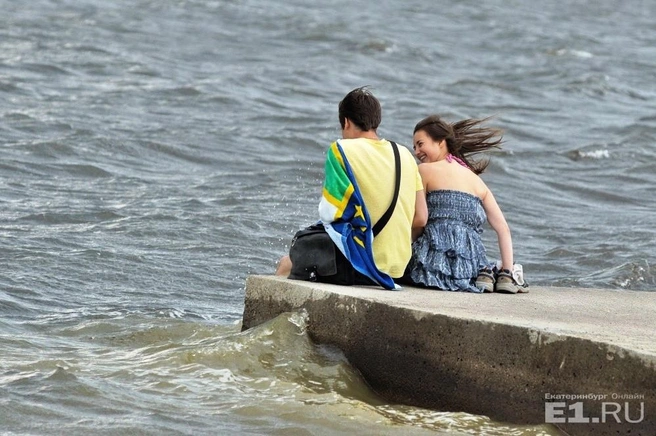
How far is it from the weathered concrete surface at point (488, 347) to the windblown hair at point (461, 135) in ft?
3.27

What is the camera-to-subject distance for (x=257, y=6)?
94.2ft

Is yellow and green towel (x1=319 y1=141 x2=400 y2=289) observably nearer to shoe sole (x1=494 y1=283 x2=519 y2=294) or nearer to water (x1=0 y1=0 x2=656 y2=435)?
water (x1=0 y1=0 x2=656 y2=435)

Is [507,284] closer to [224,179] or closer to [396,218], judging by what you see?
[396,218]

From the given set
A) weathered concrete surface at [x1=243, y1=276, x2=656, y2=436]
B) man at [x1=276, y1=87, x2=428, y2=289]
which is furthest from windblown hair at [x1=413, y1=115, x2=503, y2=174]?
weathered concrete surface at [x1=243, y1=276, x2=656, y2=436]

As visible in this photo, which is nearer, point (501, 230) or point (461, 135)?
point (501, 230)

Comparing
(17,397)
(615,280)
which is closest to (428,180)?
(17,397)

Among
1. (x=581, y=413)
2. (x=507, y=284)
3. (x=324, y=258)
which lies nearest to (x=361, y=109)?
(x=324, y=258)

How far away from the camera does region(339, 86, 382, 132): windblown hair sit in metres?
6.50

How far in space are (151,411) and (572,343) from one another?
1803 millimetres

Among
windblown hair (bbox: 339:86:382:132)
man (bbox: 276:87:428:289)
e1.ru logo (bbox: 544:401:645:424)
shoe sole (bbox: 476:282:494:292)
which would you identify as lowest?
e1.ru logo (bbox: 544:401:645:424)

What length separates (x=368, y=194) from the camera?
6.42 meters

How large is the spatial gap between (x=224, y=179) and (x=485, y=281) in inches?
236

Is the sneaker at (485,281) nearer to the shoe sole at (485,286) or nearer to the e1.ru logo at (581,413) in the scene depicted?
the shoe sole at (485,286)

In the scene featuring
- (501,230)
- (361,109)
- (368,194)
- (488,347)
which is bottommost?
(488,347)
